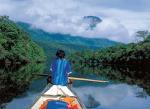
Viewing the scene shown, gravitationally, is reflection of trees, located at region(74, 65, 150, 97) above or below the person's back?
below

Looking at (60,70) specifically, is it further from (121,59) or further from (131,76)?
(121,59)

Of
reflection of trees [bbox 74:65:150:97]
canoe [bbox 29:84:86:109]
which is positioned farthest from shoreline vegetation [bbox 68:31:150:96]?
canoe [bbox 29:84:86:109]


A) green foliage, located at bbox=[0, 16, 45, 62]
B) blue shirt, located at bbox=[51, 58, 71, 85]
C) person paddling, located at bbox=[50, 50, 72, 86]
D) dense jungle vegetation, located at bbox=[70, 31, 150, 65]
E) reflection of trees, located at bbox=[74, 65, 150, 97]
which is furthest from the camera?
dense jungle vegetation, located at bbox=[70, 31, 150, 65]

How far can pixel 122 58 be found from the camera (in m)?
131

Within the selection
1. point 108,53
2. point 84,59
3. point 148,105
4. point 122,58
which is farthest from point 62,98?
point 84,59

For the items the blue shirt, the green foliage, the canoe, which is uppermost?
the green foliage

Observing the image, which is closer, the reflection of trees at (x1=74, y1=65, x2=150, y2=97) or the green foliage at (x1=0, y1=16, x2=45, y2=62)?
the reflection of trees at (x1=74, y1=65, x2=150, y2=97)

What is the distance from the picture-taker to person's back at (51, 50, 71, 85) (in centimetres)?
1842

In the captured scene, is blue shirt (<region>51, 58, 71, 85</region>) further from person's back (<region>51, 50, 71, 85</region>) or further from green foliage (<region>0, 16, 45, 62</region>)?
green foliage (<region>0, 16, 45, 62</region>)

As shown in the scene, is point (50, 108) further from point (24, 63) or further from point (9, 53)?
point (24, 63)

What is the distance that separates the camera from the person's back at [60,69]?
1842 centimetres

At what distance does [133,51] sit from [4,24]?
35.1 metres

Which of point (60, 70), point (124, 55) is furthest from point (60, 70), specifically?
point (124, 55)

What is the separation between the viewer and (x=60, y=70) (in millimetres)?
18656
